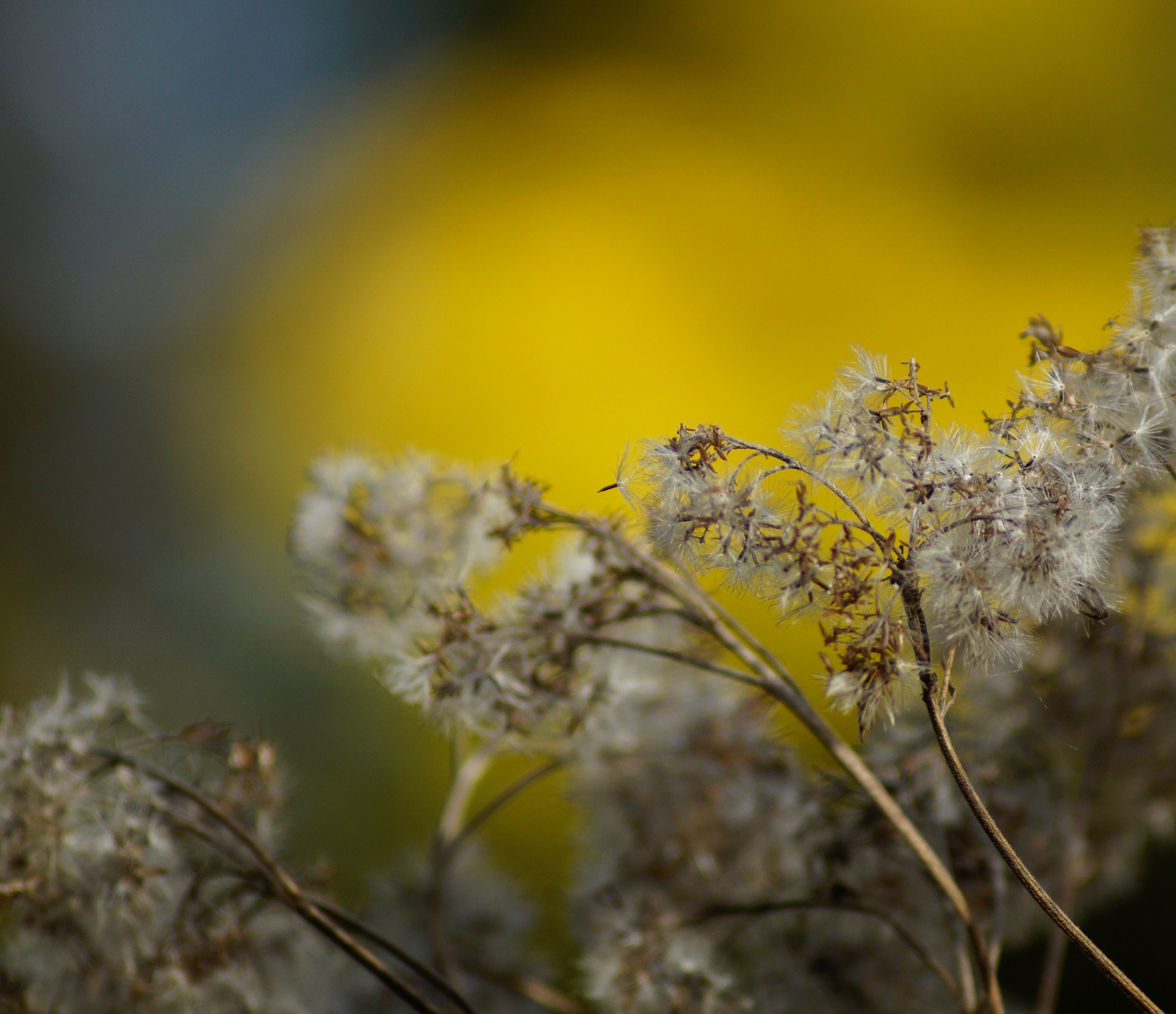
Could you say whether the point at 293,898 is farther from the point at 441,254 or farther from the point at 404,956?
the point at 441,254

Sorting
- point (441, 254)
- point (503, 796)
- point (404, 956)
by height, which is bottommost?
point (404, 956)

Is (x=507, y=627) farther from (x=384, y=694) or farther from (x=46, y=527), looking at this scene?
(x=46, y=527)

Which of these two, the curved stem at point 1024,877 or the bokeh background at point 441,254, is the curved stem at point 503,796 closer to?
the curved stem at point 1024,877

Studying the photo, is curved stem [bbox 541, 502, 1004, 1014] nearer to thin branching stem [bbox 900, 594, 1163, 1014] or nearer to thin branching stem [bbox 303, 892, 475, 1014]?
thin branching stem [bbox 900, 594, 1163, 1014]

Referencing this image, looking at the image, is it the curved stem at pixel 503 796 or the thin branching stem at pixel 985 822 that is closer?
the thin branching stem at pixel 985 822

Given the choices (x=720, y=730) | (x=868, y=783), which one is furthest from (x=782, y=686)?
(x=720, y=730)

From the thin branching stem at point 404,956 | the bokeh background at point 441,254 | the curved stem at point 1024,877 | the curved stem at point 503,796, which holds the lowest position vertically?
the thin branching stem at point 404,956

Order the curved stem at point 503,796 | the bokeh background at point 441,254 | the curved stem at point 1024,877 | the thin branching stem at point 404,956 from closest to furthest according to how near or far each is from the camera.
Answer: the curved stem at point 1024,877, the thin branching stem at point 404,956, the curved stem at point 503,796, the bokeh background at point 441,254

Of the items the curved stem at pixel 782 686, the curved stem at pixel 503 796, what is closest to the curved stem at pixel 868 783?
the curved stem at pixel 782 686
